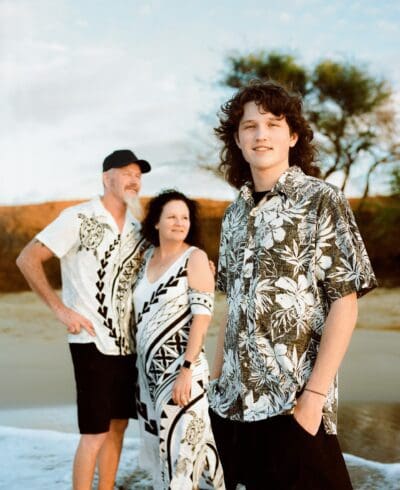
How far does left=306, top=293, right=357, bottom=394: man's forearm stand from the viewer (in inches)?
54.1

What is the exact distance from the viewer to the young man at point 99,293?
294 cm

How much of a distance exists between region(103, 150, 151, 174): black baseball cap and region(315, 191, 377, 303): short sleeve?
172 centimetres

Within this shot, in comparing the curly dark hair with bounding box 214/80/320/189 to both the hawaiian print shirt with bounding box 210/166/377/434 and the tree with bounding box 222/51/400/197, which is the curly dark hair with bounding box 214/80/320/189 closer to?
the hawaiian print shirt with bounding box 210/166/377/434

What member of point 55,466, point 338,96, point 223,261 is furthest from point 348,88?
point 223,261

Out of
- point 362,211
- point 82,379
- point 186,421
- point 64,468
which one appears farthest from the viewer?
point 362,211

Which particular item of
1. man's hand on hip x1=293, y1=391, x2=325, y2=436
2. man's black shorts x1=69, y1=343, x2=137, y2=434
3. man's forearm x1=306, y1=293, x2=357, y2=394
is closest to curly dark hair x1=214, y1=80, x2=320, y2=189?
man's forearm x1=306, y1=293, x2=357, y2=394

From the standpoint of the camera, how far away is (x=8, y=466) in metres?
4.16

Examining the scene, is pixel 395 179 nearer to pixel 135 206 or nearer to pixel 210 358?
pixel 210 358

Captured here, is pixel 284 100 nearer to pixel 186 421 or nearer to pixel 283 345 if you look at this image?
pixel 283 345

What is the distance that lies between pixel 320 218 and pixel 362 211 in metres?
8.11

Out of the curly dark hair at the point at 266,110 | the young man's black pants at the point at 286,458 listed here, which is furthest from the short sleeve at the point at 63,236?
the young man's black pants at the point at 286,458

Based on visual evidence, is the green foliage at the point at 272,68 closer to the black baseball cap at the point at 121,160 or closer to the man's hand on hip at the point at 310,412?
the black baseball cap at the point at 121,160

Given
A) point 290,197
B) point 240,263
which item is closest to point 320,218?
point 290,197

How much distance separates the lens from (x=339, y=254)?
4.59 ft
